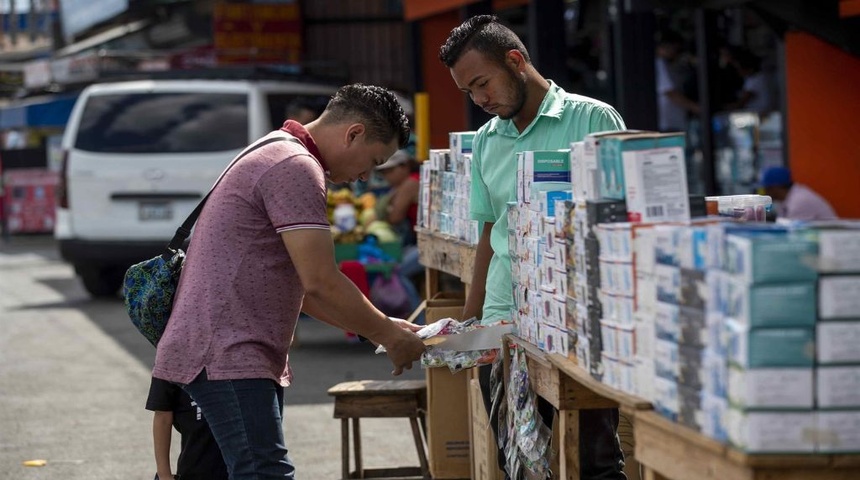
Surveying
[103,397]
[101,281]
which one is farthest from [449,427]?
[101,281]

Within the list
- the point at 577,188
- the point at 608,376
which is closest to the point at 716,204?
the point at 577,188

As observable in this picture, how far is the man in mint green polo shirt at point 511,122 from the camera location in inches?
201

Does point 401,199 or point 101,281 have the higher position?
point 401,199

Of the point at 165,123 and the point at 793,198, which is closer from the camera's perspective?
the point at 793,198

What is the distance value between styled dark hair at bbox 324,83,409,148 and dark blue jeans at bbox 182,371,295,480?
869 millimetres

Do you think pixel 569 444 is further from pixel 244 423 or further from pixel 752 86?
pixel 752 86

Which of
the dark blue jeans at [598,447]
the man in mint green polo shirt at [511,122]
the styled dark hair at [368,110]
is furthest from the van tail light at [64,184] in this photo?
the styled dark hair at [368,110]

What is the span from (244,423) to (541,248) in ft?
3.68

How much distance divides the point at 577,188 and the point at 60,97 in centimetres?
2466

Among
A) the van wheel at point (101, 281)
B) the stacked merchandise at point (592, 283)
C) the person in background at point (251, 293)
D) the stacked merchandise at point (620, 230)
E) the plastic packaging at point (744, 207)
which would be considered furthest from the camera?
the van wheel at point (101, 281)

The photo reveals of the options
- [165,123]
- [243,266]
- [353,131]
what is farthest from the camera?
[165,123]

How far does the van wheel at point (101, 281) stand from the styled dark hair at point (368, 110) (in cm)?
1153

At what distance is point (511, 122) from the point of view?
540cm

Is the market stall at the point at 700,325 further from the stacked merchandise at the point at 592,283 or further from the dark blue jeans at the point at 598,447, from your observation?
the dark blue jeans at the point at 598,447
